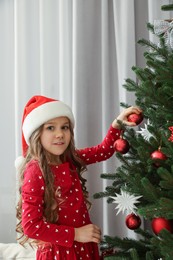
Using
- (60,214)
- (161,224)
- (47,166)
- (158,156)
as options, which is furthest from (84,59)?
(161,224)

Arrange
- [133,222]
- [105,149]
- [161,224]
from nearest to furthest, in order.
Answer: [161,224], [133,222], [105,149]

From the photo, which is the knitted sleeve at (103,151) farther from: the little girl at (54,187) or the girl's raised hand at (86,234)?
the girl's raised hand at (86,234)

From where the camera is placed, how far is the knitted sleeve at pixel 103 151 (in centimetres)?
166

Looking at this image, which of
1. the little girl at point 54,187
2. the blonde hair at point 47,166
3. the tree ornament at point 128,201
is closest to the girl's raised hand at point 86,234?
the little girl at point 54,187

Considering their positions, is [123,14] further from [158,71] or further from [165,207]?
[165,207]

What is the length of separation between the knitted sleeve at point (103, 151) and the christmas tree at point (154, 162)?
0.17 metres

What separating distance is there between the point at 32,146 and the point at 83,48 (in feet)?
2.35

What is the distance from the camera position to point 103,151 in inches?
67.1

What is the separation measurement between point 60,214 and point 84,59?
0.91 metres

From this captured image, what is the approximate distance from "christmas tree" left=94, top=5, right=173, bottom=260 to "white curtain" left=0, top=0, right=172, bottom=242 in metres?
0.56

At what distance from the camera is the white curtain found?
1969mm

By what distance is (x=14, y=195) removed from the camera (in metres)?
2.28

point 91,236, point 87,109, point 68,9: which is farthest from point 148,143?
point 68,9

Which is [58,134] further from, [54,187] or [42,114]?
[54,187]
